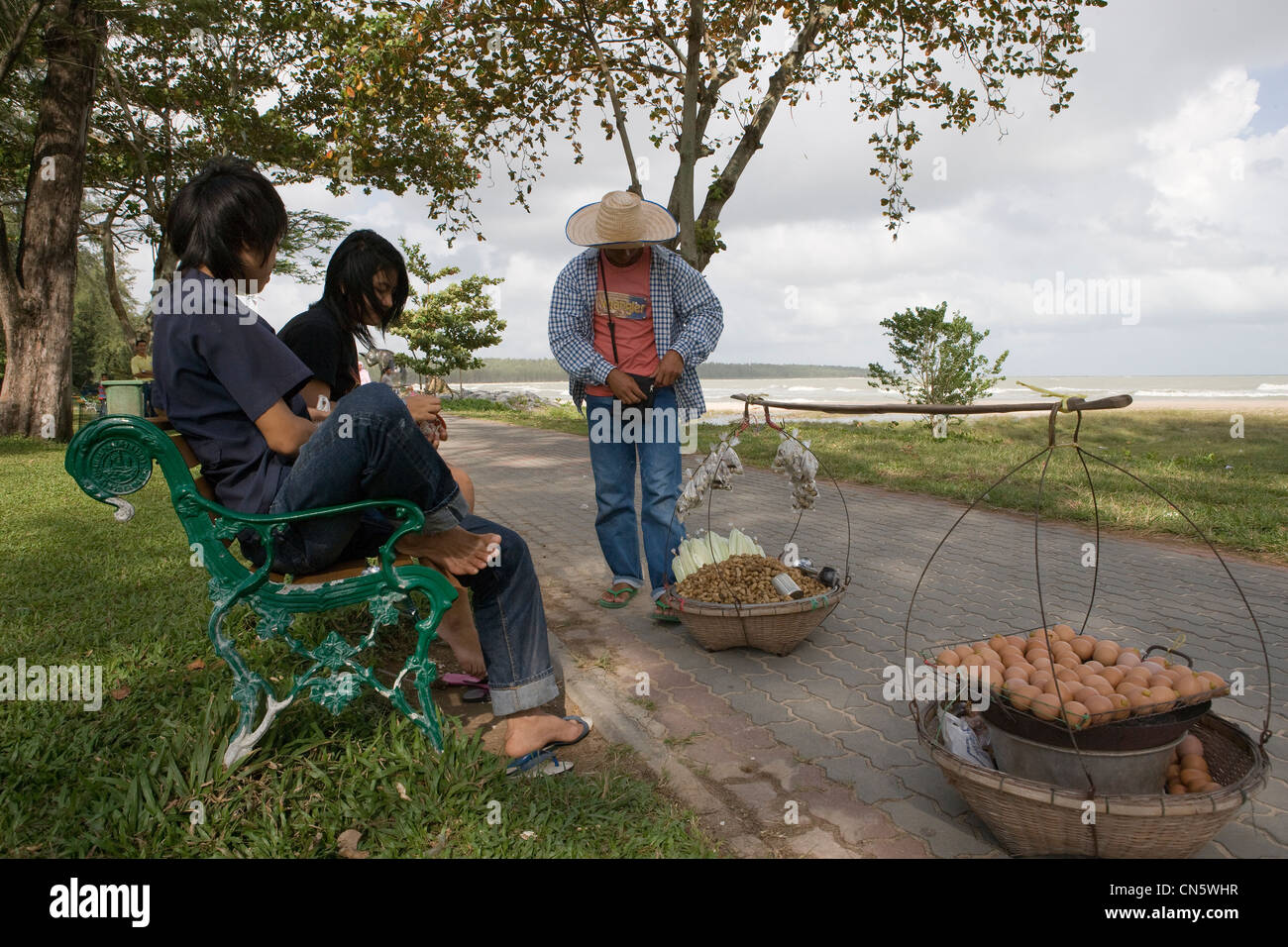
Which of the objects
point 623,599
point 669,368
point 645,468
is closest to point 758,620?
point 645,468

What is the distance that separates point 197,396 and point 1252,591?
19.0 ft

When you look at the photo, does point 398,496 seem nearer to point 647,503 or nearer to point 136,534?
point 647,503

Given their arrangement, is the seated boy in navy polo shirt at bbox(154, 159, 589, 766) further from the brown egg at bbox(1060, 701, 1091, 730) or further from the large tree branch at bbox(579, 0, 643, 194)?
the large tree branch at bbox(579, 0, 643, 194)

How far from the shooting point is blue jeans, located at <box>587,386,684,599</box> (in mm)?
4465

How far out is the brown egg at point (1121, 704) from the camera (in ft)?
7.16

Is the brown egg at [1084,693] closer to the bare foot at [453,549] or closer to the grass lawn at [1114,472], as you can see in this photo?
the bare foot at [453,549]

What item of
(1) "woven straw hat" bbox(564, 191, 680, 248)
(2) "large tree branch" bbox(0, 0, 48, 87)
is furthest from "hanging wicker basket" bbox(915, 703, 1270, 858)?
(2) "large tree branch" bbox(0, 0, 48, 87)

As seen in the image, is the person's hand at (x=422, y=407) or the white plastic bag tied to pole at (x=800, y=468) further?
the white plastic bag tied to pole at (x=800, y=468)

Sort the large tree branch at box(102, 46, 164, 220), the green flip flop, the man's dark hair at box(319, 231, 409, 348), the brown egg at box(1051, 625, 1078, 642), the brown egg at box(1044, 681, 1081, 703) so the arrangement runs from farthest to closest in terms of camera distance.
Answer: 1. the large tree branch at box(102, 46, 164, 220)
2. the green flip flop
3. the man's dark hair at box(319, 231, 409, 348)
4. the brown egg at box(1051, 625, 1078, 642)
5. the brown egg at box(1044, 681, 1081, 703)

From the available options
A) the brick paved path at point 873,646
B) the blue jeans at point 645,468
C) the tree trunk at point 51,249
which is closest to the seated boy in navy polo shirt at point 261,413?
the brick paved path at point 873,646

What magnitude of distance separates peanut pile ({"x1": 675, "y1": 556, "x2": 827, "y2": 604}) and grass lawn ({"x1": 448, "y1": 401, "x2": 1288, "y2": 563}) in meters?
2.77

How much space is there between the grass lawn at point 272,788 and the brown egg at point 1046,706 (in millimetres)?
1014

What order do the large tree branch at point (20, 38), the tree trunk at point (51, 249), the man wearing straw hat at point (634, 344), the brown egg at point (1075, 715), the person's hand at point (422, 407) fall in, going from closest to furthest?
the brown egg at point (1075, 715) < the person's hand at point (422, 407) < the man wearing straw hat at point (634, 344) < the large tree branch at point (20, 38) < the tree trunk at point (51, 249)

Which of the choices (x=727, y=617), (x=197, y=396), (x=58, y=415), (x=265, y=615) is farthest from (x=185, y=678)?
(x=58, y=415)
